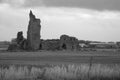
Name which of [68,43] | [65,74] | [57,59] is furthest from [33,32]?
[65,74]

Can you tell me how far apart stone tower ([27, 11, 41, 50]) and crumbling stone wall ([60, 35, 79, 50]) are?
28.0 ft

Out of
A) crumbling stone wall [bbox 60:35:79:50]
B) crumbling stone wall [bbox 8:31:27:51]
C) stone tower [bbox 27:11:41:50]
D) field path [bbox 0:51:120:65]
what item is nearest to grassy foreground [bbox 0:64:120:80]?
field path [bbox 0:51:120:65]

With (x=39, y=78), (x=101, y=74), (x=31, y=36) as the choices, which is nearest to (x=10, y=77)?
(x=39, y=78)

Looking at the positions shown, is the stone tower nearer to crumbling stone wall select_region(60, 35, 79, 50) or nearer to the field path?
crumbling stone wall select_region(60, 35, 79, 50)

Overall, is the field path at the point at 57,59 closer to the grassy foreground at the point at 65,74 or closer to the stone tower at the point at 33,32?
the grassy foreground at the point at 65,74

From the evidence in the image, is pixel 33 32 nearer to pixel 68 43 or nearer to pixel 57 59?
pixel 68 43

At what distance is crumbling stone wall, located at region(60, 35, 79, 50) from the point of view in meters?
102

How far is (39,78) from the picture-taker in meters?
19.4

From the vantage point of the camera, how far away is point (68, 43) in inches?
4031

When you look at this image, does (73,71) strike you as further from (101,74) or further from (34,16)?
(34,16)

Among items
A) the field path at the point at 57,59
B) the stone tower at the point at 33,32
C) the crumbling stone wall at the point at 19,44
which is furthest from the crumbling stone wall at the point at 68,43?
the field path at the point at 57,59

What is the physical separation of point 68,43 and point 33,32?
12.6 meters

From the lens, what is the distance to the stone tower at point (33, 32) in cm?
9769

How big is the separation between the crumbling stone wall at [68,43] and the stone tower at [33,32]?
853cm
